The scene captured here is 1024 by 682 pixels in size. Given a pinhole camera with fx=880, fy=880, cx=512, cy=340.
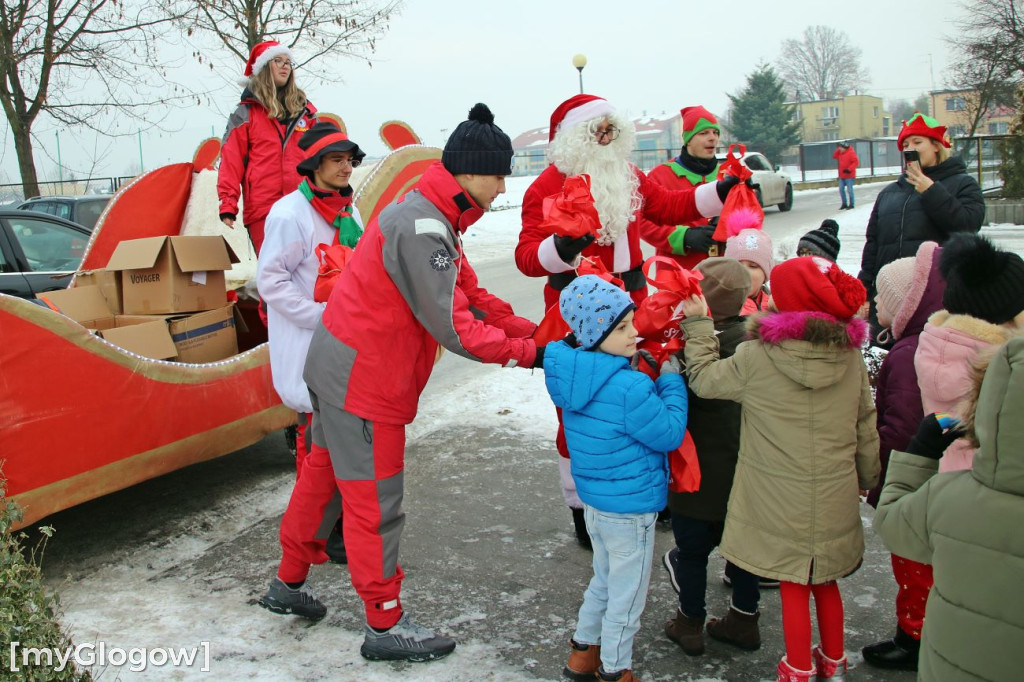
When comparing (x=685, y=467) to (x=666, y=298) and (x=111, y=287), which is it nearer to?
(x=666, y=298)

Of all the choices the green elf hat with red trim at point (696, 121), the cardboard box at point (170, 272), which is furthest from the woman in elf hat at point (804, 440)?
the cardboard box at point (170, 272)

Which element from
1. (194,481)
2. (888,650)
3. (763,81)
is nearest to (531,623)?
(888,650)

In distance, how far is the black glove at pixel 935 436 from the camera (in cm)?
223

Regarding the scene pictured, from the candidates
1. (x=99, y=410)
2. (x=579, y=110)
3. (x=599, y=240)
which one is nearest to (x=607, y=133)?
(x=579, y=110)

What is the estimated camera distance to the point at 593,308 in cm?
289

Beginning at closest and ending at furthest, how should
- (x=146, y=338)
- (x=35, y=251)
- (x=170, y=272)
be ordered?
(x=146, y=338)
(x=170, y=272)
(x=35, y=251)

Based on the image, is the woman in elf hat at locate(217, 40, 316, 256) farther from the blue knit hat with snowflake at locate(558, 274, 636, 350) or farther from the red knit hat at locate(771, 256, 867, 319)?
the red knit hat at locate(771, 256, 867, 319)

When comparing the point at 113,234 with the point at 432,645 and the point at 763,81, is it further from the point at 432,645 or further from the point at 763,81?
the point at 763,81

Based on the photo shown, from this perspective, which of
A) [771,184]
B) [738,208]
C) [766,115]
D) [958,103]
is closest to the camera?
[738,208]

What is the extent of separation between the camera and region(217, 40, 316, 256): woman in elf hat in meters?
5.68

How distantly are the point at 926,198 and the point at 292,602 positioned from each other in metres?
4.07

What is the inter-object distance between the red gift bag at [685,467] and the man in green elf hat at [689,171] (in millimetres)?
1850

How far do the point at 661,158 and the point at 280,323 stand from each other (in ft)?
131

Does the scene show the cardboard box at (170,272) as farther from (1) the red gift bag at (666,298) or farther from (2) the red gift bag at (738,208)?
(1) the red gift bag at (666,298)
